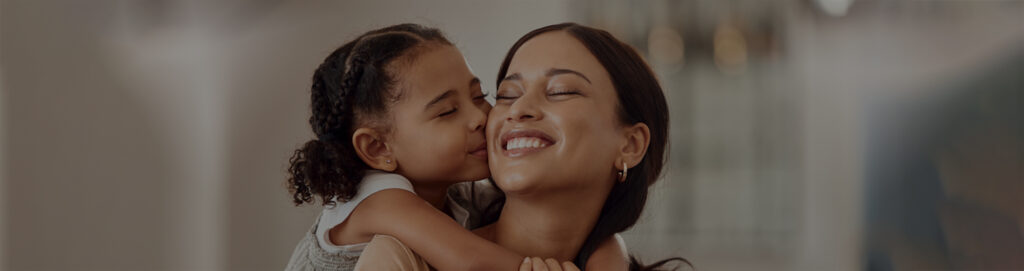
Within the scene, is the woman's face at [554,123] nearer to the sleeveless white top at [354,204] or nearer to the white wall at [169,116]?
the sleeveless white top at [354,204]

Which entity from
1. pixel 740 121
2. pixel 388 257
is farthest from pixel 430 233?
pixel 740 121

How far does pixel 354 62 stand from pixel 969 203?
3.40 metres

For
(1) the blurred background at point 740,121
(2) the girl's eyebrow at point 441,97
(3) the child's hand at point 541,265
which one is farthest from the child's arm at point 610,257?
(1) the blurred background at point 740,121

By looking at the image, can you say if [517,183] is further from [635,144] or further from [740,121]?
[740,121]

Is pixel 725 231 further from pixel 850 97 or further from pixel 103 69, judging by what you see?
pixel 103 69

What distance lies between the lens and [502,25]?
4.50 m

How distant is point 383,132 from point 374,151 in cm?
4

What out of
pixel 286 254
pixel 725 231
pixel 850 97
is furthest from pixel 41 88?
pixel 850 97

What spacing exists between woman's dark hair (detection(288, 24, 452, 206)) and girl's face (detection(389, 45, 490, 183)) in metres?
0.02

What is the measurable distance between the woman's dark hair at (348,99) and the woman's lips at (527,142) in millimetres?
213

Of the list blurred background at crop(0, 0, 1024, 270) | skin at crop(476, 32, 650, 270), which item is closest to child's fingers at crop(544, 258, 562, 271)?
skin at crop(476, 32, 650, 270)

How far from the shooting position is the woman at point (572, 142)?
4.78 feet

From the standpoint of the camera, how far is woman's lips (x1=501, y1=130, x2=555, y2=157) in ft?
4.76

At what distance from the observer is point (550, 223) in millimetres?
1537
